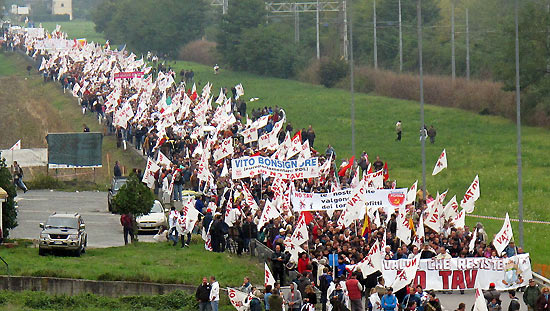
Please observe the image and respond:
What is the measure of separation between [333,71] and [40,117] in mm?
28019

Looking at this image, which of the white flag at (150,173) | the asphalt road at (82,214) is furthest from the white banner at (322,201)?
Answer: the white flag at (150,173)

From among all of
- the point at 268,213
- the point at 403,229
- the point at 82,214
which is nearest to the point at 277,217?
the point at 268,213

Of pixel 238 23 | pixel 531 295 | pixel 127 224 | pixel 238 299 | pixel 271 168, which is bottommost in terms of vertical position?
pixel 238 299

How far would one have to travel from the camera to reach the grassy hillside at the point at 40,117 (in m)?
66.1

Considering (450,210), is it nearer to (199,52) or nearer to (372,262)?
(372,262)

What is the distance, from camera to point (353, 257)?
3275 centimetres

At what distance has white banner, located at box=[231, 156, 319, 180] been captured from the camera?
42.5 meters

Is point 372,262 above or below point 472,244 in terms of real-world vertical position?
below

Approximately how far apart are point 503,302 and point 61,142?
100 feet

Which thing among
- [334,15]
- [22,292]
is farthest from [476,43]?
[22,292]

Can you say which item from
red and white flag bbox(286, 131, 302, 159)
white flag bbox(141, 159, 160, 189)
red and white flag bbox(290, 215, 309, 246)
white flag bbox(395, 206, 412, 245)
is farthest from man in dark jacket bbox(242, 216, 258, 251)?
white flag bbox(141, 159, 160, 189)

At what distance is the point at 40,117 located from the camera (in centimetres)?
8969

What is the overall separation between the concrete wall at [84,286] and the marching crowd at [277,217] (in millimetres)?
3126

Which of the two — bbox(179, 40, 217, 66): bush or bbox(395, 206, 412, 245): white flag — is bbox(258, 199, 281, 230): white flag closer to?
bbox(395, 206, 412, 245): white flag
